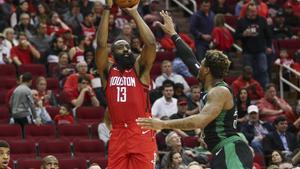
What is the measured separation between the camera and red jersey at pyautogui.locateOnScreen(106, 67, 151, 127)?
12211 millimetres

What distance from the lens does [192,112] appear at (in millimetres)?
18359

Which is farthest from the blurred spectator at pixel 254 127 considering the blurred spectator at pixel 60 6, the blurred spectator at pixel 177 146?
the blurred spectator at pixel 60 6

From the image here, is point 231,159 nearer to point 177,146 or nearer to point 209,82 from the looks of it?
point 209,82

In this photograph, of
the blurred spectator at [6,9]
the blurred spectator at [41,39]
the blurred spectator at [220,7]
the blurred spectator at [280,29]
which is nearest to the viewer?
the blurred spectator at [41,39]

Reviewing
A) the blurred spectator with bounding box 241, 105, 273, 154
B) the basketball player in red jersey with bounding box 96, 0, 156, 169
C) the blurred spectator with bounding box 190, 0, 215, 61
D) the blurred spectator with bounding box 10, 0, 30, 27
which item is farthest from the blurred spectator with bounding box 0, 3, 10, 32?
the basketball player in red jersey with bounding box 96, 0, 156, 169

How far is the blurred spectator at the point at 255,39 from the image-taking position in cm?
2103

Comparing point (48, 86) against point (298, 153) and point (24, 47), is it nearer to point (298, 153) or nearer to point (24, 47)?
point (24, 47)

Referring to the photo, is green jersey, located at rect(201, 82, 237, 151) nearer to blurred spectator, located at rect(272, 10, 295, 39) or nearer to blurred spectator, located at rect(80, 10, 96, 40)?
blurred spectator, located at rect(80, 10, 96, 40)

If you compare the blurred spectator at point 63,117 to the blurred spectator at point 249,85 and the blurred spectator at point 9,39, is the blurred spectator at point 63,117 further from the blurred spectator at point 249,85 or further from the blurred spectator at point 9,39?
the blurred spectator at point 249,85

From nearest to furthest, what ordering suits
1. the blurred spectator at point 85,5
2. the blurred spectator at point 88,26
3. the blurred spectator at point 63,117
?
the blurred spectator at point 63,117 < the blurred spectator at point 88,26 < the blurred spectator at point 85,5

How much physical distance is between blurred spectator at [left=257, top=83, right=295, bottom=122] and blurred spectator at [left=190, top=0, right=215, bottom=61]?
7.44 feet

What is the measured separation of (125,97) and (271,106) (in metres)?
7.81

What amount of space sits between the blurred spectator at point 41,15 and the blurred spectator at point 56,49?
0.80 meters

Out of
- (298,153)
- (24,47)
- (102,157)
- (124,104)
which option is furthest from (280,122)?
(124,104)
